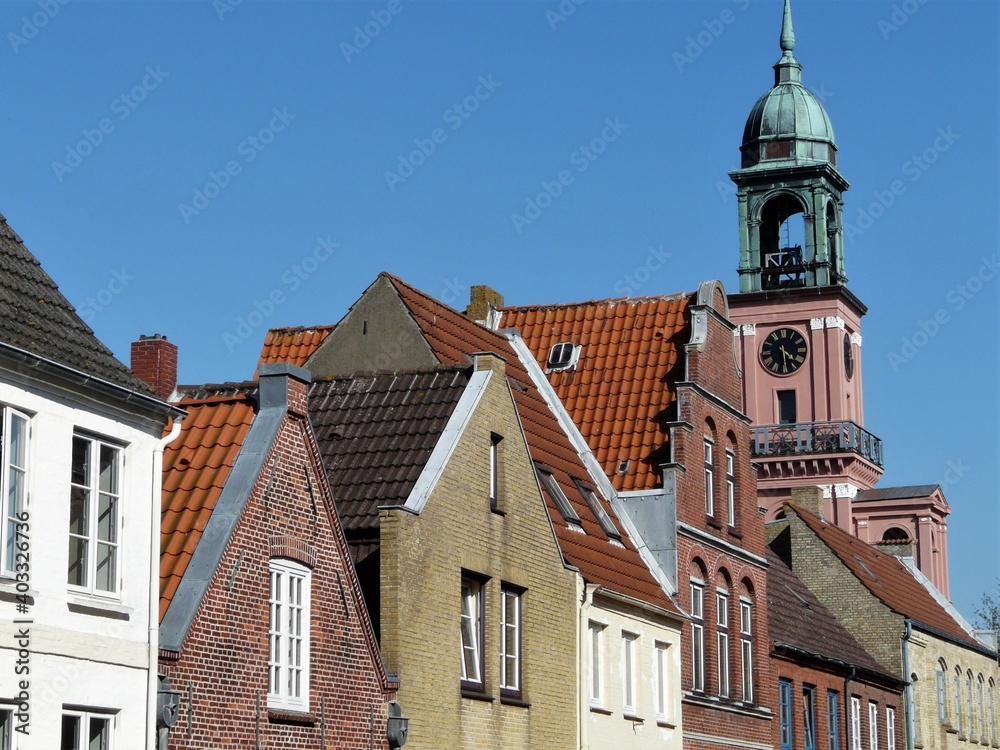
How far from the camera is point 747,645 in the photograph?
117 feet

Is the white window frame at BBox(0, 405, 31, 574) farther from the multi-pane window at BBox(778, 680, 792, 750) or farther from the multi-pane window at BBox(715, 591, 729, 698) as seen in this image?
the multi-pane window at BBox(778, 680, 792, 750)

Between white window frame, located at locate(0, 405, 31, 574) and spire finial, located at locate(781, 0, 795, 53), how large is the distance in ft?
263

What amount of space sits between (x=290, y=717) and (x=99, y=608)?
12.1ft

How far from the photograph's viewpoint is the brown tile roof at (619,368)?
3300cm

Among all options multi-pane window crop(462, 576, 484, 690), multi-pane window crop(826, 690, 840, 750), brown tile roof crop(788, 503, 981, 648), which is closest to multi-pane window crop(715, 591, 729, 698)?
multi-pane window crop(826, 690, 840, 750)

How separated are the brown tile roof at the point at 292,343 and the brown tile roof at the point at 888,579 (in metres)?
22.4

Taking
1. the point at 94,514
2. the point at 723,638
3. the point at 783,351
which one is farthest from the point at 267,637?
the point at 783,351

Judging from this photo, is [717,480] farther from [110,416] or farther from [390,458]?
[110,416]

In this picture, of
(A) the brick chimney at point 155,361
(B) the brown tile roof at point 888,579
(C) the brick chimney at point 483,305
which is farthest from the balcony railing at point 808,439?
(A) the brick chimney at point 155,361

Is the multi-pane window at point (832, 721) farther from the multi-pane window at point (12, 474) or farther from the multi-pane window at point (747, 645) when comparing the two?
the multi-pane window at point (12, 474)

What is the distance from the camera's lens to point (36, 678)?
15.9 metres

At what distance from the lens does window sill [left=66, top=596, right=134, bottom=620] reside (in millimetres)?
16406

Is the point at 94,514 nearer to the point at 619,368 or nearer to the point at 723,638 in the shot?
the point at 619,368

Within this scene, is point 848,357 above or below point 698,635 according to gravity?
above
